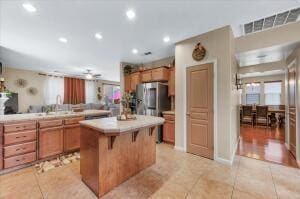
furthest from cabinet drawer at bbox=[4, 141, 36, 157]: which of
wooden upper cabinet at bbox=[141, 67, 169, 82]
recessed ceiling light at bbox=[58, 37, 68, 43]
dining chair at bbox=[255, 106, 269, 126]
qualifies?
dining chair at bbox=[255, 106, 269, 126]

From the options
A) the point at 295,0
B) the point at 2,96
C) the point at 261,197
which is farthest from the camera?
the point at 2,96

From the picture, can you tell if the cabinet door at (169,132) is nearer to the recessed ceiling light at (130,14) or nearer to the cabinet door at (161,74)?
the cabinet door at (161,74)

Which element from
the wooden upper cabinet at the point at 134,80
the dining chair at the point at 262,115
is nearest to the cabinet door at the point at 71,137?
the wooden upper cabinet at the point at 134,80

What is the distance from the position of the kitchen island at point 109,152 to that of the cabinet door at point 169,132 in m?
1.69

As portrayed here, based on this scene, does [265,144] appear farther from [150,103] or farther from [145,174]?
[145,174]

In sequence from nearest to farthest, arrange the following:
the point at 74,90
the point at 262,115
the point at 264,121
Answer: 1. the point at 262,115
2. the point at 264,121
3. the point at 74,90

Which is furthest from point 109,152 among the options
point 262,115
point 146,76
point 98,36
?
point 262,115

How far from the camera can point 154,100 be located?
14.7ft

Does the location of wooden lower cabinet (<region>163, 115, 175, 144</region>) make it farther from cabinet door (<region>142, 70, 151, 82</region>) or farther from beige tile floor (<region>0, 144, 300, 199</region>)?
cabinet door (<region>142, 70, 151, 82</region>)

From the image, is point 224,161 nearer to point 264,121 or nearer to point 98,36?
point 98,36

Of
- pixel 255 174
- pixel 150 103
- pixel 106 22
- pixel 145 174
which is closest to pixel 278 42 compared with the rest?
pixel 255 174

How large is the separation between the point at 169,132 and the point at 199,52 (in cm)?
229

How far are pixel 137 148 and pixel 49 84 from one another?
24.7ft

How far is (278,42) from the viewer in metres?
3.14
